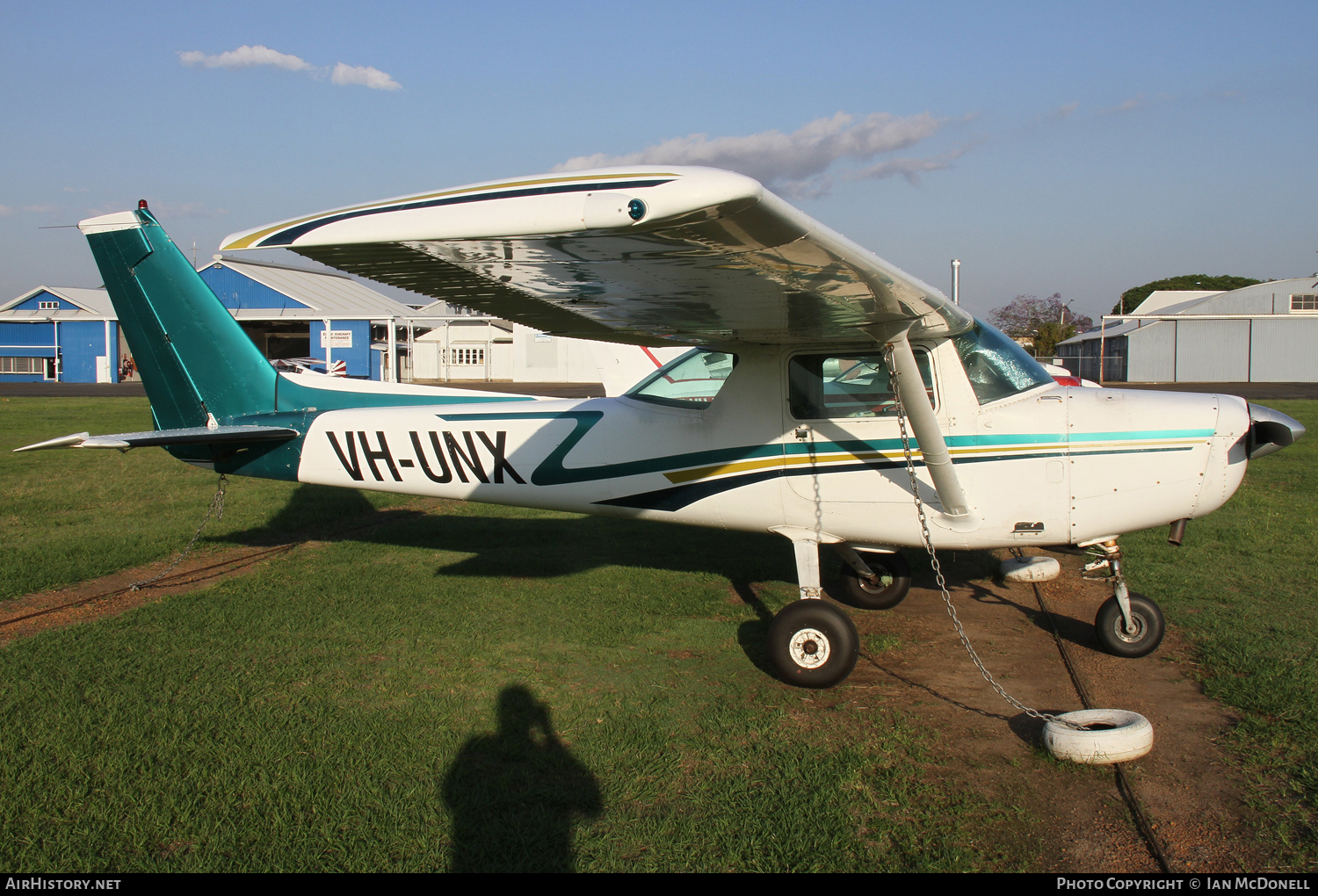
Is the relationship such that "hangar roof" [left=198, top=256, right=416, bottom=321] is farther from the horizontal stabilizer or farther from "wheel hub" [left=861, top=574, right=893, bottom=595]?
"wheel hub" [left=861, top=574, right=893, bottom=595]

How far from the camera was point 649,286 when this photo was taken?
3.78 metres

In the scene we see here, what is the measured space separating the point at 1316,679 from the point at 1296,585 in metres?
2.53

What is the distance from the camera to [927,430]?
478 cm

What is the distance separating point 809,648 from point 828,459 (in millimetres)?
1218

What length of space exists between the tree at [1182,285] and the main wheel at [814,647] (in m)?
97.3

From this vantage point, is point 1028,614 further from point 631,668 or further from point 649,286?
point 649,286

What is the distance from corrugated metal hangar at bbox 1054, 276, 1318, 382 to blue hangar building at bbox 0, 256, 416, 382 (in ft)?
131

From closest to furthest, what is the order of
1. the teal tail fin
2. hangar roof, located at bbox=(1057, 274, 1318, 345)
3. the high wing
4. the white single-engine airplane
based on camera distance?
1. the high wing
2. the white single-engine airplane
3. the teal tail fin
4. hangar roof, located at bbox=(1057, 274, 1318, 345)

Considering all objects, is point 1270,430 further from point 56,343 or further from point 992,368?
point 56,343

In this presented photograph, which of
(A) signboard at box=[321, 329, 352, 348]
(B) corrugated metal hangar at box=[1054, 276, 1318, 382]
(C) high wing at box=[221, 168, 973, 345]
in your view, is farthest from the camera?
(B) corrugated metal hangar at box=[1054, 276, 1318, 382]

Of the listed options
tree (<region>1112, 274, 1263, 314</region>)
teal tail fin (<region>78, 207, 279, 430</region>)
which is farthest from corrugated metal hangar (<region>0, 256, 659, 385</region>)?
tree (<region>1112, 274, 1263, 314</region>)

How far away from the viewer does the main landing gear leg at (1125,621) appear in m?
5.14

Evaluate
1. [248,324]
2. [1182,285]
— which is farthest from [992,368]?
[1182,285]

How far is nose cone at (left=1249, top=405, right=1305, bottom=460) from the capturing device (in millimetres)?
4863
